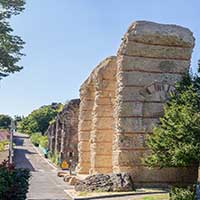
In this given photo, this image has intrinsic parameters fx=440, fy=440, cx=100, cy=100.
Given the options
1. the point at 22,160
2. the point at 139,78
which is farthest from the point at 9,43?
the point at 22,160

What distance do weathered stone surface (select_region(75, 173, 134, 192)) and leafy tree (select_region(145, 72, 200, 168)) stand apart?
4.98ft

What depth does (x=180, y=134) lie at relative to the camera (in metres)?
12.7

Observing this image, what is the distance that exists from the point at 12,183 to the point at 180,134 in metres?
4.92

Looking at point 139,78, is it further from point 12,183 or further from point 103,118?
point 12,183

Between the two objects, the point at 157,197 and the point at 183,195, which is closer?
the point at 183,195

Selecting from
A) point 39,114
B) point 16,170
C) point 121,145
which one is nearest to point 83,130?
point 121,145

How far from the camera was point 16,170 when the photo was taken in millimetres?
11852

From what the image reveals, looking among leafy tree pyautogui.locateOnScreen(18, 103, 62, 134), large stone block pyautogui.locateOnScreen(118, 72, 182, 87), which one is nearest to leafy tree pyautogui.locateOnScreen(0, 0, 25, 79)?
large stone block pyautogui.locateOnScreen(118, 72, 182, 87)

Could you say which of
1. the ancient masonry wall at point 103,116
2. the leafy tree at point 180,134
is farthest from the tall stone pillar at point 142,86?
the ancient masonry wall at point 103,116

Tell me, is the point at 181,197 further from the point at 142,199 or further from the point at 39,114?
the point at 39,114

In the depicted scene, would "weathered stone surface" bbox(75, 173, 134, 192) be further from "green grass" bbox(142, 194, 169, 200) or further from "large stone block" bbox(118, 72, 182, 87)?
"large stone block" bbox(118, 72, 182, 87)

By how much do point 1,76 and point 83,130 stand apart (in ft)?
31.3

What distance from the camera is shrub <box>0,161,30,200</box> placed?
36.8 ft

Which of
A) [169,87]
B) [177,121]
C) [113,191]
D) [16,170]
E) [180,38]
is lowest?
[113,191]
